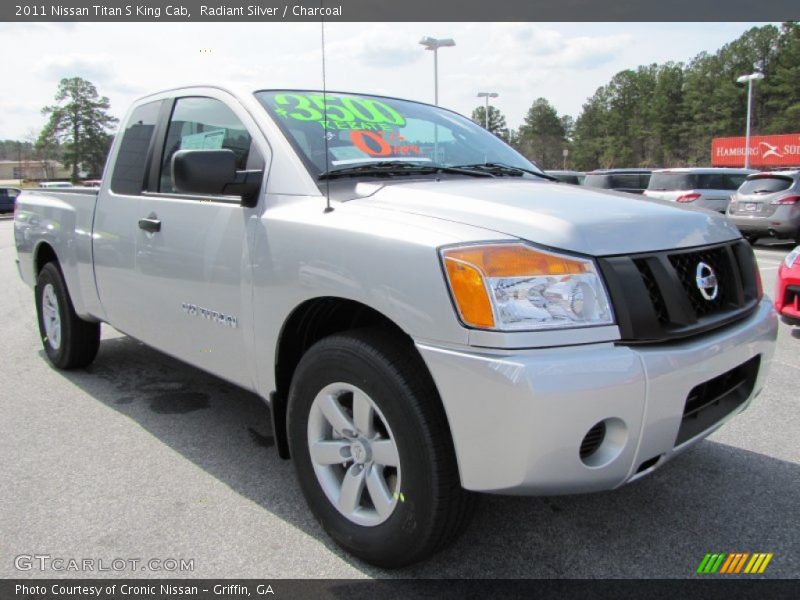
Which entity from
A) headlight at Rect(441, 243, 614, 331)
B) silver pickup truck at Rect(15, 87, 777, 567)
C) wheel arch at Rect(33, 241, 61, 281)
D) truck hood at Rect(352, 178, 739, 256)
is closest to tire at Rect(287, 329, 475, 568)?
silver pickup truck at Rect(15, 87, 777, 567)

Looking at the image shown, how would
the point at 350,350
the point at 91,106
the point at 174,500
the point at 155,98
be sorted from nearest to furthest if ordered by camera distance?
the point at 350,350 → the point at 174,500 → the point at 155,98 → the point at 91,106

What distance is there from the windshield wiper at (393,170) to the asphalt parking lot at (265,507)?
142 centimetres

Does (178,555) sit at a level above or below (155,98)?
below

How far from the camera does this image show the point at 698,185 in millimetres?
16359

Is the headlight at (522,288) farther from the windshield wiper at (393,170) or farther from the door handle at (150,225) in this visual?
the door handle at (150,225)

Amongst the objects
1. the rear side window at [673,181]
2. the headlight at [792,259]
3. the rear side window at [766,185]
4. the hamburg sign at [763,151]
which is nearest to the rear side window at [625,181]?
the rear side window at [673,181]

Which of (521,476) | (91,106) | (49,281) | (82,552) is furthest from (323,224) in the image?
(91,106)

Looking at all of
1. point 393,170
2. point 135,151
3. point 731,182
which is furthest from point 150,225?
point 731,182

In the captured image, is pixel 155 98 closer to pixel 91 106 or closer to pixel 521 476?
pixel 521 476

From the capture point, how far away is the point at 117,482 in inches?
123

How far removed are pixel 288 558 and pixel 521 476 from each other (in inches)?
40.8

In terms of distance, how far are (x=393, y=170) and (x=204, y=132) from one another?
1.08 m

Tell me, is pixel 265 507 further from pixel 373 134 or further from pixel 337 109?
pixel 337 109

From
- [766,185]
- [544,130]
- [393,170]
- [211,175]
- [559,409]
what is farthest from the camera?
[544,130]
